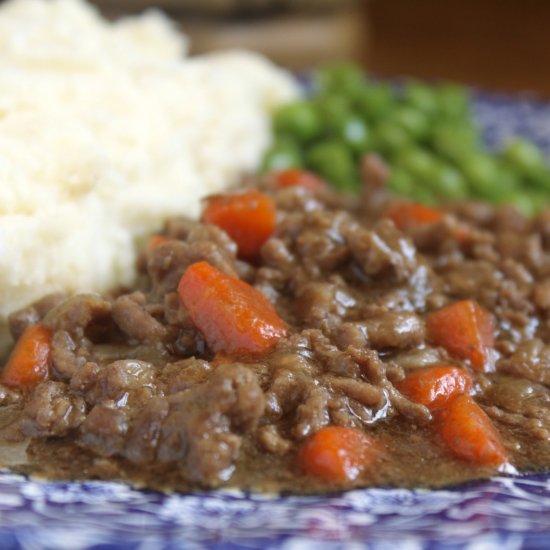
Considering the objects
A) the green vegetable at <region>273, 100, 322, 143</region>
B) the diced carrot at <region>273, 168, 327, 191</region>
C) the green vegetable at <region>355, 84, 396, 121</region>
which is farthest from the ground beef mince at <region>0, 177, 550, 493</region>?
the green vegetable at <region>355, 84, 396, 121</region>

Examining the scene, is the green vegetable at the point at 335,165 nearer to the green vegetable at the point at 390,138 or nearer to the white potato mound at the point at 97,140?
the green vegetable at the point at 390,138

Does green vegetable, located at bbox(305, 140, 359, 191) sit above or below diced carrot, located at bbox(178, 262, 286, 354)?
above

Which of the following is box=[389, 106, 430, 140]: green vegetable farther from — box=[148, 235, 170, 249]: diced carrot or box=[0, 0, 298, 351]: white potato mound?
box=[148, 235, 170, 249]: diced carrot

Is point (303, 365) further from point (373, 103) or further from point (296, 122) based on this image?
point (373, 103)

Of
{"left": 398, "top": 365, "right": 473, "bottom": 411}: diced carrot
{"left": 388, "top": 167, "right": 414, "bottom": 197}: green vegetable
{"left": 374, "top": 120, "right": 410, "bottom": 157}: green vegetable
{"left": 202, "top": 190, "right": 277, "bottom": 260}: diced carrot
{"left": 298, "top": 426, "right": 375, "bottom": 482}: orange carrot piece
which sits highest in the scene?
{"left": 374, "top": 120, "right": 410, "bottom": 157}: green vegetable

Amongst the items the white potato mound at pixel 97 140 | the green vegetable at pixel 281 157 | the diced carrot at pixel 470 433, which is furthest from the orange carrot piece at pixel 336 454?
the green vegetable at pixel 281 157
